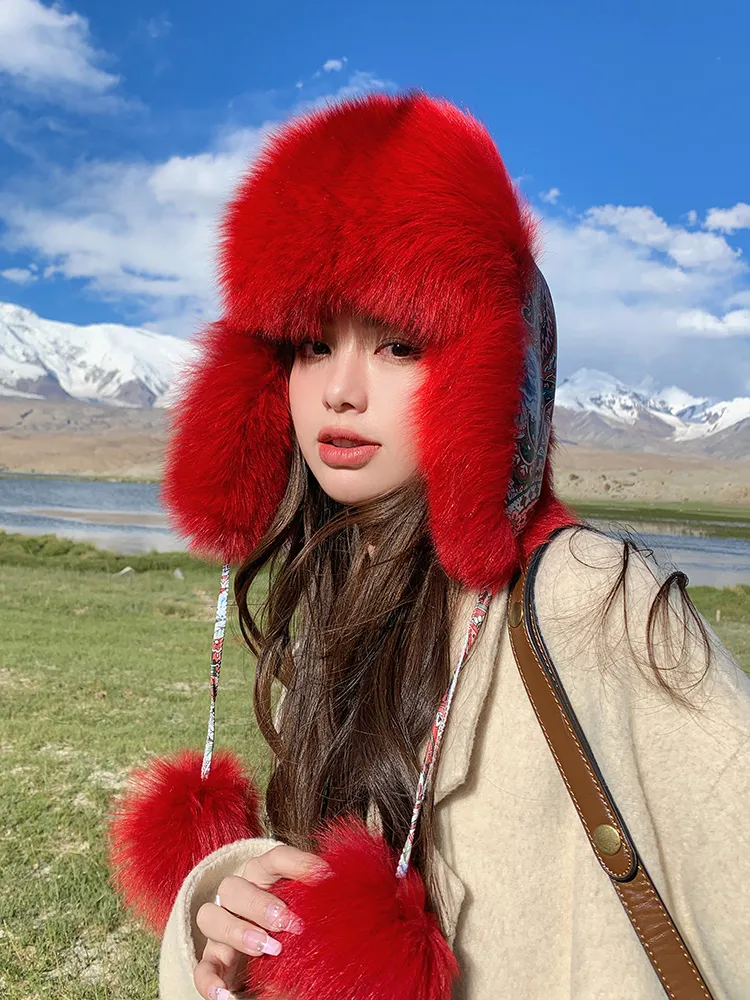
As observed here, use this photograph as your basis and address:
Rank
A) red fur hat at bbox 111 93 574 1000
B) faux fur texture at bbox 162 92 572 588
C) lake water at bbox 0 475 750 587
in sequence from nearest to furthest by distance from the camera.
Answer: red fur hat at bbox 111 93 574 1000 → faux fur texture at bbox 162 92 572 588 → lake water at bbox 0 475 750 587

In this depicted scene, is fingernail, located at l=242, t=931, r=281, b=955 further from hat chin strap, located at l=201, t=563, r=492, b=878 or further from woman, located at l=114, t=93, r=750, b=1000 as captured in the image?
hat chin strap, located at l=201, t=563, r=492, b=878

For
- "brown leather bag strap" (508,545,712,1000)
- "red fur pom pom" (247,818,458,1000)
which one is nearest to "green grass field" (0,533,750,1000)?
"red fur pom pom" (247,818,458,1000)

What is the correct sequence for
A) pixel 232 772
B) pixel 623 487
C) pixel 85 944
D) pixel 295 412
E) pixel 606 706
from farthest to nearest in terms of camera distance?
pixel 623 487 < pixel 85 944 < pixel 232 772 < pixel 295 412 < pixel 606 706

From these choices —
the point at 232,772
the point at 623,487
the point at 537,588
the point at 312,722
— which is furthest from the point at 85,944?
the point at 623,487

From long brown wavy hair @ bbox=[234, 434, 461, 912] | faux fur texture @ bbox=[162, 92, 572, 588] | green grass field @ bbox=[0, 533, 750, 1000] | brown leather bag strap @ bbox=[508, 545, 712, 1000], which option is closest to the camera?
brown leather bag strap @ bbox=[508, 545, 712, 1000]

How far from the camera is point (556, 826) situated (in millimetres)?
1075

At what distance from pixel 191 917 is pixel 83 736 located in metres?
3.51

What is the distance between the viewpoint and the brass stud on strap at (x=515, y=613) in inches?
43.9

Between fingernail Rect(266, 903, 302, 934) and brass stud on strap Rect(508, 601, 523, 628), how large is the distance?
0.51 metres

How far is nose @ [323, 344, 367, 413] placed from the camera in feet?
4.19

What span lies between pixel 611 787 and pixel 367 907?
14.2 inches

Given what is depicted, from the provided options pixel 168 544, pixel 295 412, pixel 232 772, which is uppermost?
pixel 295 412

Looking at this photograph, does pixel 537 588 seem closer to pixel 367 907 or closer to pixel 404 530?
pixel 404 530

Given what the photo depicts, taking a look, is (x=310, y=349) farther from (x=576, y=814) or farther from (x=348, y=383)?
(x=576, y=814)
